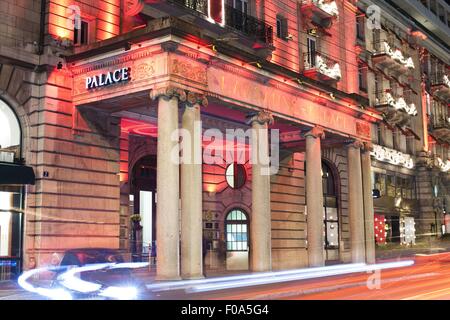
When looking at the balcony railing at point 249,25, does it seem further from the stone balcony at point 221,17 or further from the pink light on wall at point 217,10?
the pink light on wall at point 217,10

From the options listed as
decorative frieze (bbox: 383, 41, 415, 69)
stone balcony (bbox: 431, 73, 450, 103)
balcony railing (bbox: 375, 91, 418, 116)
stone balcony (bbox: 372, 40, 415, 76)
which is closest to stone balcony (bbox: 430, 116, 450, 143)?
stone balcony (bbox: 431, 73, 450, 103)

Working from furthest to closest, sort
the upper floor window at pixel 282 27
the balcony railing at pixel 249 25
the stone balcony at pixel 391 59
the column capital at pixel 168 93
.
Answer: the stone balcony at pixel 391 59 → the upper floor window at pixel 282 27 → the balcony railing at pixel 249 25 → the column capital at pixel 168 93

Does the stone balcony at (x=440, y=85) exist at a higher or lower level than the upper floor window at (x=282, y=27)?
higher

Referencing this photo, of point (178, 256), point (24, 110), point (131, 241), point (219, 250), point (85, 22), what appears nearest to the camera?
point (178, 256)

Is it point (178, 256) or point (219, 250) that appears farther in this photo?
point (219, 250)

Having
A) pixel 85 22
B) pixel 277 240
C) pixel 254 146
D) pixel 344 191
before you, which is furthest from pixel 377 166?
pixel 85 22

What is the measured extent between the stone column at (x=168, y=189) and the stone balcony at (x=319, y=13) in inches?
664

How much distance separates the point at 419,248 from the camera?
49094 mm

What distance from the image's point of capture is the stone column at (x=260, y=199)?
26016 mm

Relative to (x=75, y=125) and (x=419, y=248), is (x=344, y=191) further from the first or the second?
(x=75, y=125)

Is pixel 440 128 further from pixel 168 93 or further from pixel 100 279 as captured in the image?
pixel 100 279

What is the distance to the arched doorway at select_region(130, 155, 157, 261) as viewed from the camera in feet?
94.6

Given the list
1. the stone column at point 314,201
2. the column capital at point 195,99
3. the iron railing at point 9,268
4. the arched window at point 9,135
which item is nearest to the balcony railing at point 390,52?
the stone column at point 314,201

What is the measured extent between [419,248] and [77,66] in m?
34.9
